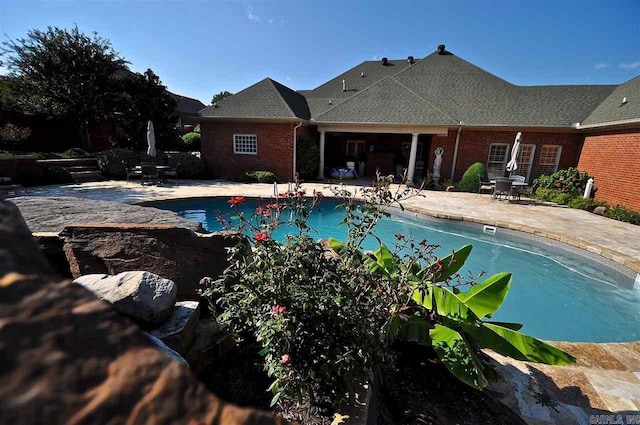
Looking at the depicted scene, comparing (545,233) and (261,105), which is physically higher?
(261,105)

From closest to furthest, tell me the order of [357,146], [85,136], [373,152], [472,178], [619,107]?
1. [619,107]
2. [472,178]
3. [85,136]
4. [373,152]
5. [357,146]

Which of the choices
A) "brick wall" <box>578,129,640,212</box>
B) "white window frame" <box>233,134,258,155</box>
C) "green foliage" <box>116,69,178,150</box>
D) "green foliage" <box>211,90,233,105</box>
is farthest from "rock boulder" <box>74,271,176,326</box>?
"green foliage" <box>211,90,233,105</box>

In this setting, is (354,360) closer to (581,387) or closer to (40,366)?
(40,366)

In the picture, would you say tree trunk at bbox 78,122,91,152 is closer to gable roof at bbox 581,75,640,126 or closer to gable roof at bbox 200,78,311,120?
gable roof at bbox 200,78,311,120

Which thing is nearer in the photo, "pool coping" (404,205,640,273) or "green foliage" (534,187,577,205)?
"pool coping" (404,205,640,273)

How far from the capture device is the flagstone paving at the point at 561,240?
274 centimetres

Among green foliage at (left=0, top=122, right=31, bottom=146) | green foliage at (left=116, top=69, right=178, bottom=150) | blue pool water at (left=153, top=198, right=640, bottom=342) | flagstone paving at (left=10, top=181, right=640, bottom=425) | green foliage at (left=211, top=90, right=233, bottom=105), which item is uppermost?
green foliage at (left=211, top=90, right=233, bottom=105)

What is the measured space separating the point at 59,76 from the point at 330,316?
2291 centimetres

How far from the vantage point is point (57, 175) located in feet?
41.8

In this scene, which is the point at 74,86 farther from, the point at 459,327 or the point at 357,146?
the point at 459,327

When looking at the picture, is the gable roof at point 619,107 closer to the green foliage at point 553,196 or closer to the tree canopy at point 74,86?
the green foliage at point 553,196

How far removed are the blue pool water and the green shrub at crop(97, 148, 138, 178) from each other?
319 inches

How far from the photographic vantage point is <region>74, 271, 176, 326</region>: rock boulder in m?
2.08

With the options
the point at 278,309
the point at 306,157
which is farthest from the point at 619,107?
the point at 278,309
